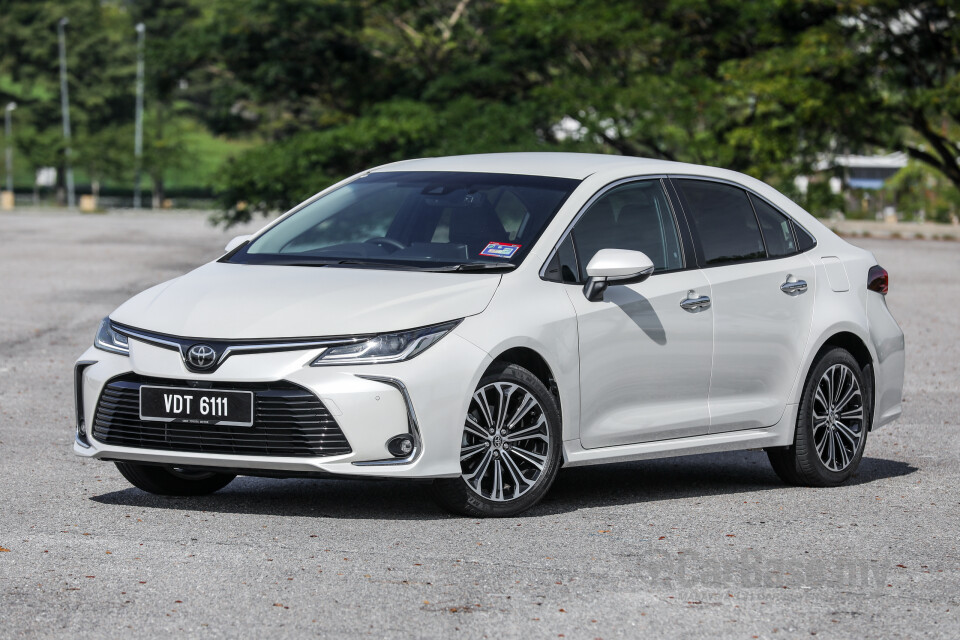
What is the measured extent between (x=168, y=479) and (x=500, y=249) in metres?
1.82

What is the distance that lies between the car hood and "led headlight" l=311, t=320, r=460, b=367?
43 mm

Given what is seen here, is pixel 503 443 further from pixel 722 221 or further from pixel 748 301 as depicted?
pixel 722 221

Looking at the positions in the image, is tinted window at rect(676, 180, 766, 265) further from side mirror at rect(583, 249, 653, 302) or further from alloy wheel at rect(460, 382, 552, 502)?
alloy wheel at rect(460, 382, 552, 502)

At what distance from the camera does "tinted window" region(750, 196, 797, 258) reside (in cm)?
828

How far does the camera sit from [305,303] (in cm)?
648

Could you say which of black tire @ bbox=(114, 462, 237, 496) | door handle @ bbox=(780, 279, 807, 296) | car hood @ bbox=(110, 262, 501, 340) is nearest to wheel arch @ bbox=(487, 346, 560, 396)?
car hood @ bbox=(110, 262, 501, 340)

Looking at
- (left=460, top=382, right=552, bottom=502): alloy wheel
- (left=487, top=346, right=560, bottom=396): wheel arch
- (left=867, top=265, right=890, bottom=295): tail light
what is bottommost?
(left=460, top=382, right=552, bottom=502): alloy wheel

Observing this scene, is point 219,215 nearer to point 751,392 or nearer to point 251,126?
point 251,126

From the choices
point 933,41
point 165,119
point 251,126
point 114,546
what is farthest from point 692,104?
point 165,119

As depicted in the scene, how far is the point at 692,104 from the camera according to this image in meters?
33.6

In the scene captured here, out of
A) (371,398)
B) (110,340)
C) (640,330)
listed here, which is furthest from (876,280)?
(110,340)

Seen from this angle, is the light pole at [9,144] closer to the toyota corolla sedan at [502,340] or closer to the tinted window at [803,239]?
the tinted window at [803,239]

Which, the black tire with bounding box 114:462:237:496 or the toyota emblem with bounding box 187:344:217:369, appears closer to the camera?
the toyota emblem with bounding box 187:344:217:369

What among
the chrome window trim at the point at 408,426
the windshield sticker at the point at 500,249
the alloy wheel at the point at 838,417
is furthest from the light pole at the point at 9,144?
the chrome window trim at the point at 408,426
